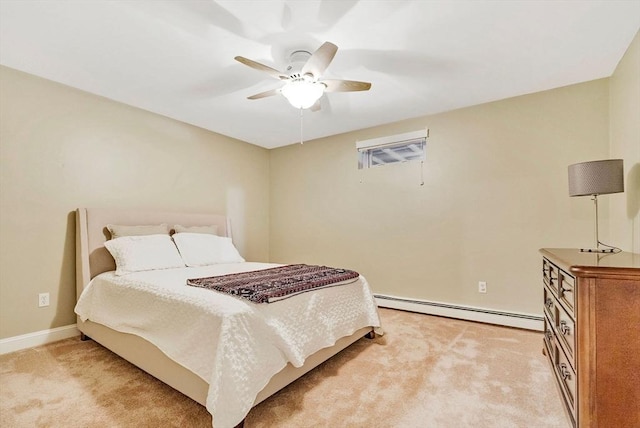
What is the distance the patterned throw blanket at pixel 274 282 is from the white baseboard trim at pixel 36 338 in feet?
5.21

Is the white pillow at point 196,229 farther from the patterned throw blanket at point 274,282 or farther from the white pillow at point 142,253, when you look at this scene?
the patterned throw blanket at point 274,282

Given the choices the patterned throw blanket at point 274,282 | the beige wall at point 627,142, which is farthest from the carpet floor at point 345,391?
Answer: the beige wall at point 627,142

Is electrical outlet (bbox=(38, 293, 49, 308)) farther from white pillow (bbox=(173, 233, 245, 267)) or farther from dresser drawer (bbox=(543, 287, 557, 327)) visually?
→ dresser drawer (bbox=(543, 287, 557, 327))

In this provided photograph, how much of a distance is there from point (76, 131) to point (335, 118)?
2.70 metres

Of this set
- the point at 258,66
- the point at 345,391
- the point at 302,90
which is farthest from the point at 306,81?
the point at 345,391

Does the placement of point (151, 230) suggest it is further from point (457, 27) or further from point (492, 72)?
point (492, 72)

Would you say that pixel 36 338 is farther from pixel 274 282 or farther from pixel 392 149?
pixel 392 149

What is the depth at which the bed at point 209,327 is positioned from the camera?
1.55 m

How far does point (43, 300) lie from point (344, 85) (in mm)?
3199

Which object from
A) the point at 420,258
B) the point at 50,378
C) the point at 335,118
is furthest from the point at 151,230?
the point at 420,258

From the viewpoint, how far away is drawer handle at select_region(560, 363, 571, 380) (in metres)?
1.51

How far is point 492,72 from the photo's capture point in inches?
104

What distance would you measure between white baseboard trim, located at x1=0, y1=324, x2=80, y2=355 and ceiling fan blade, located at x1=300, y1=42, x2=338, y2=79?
3121mm

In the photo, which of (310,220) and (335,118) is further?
(310,220)
